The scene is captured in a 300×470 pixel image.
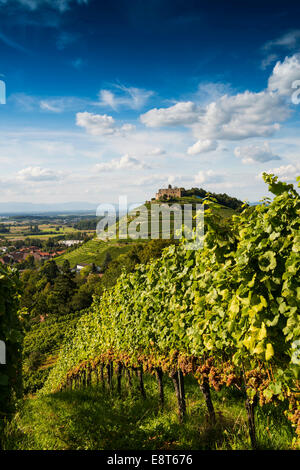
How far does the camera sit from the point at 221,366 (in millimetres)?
4211

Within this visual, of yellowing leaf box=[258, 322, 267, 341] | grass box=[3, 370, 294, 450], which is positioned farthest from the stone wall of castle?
yellowing leaf box=[258, 322, 267, 341]

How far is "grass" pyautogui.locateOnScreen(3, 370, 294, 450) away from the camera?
3.96 meters

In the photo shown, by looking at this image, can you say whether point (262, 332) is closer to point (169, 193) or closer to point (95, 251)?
point (95, 251)

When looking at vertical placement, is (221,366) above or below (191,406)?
above

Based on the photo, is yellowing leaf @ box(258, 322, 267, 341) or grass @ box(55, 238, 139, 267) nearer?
yellowing leaf @ box(258, 322, 267, 341)

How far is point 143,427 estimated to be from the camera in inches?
195

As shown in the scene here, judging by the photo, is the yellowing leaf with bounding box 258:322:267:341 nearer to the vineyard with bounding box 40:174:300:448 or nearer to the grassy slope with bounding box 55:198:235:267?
the vineyard with bounding box 40:174:300:448

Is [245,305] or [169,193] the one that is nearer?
[245,305]


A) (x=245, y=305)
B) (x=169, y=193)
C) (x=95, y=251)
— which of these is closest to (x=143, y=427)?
(x=245, y=305)

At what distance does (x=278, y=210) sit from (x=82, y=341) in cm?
1148

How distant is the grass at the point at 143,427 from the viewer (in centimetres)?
396

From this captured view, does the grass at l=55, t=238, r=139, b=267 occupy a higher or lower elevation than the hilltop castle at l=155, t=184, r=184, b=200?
lower
